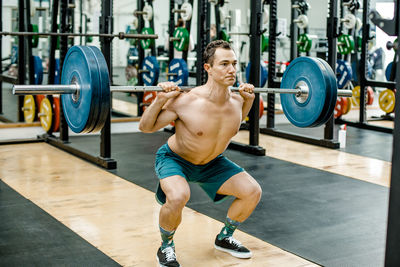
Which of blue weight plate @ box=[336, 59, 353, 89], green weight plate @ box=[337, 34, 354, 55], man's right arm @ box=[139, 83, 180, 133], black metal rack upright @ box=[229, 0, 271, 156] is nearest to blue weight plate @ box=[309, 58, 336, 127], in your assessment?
man's right arm @ box=[139, 83, 180, 133]

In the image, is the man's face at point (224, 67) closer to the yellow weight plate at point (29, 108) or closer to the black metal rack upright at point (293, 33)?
the yellow weight plate at point (29, 108)

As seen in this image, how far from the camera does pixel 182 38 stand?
6.32 m

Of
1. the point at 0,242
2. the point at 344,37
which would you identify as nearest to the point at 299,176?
the point at 0,242

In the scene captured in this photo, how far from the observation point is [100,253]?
8.46ft

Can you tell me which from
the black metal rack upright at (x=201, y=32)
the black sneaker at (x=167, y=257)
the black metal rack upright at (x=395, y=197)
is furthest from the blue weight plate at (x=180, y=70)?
the black metal rack upright at (x=395, y=197)

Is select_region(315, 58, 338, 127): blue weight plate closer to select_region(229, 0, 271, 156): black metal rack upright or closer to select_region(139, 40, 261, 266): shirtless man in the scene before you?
select_region(139, 40, 261, 266): shirtless man

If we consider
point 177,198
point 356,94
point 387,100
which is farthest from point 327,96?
point 356,94

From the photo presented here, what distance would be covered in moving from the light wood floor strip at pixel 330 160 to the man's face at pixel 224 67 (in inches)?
88.7

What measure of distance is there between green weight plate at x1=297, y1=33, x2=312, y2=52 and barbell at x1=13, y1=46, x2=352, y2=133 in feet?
13.0

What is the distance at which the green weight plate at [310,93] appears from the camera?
2859 millimetres

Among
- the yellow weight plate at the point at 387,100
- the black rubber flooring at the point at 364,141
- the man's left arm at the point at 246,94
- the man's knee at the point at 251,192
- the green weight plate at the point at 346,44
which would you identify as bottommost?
the black rubber flooring at the point at 364,141

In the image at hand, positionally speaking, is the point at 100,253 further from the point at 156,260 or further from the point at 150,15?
the point at 150,15

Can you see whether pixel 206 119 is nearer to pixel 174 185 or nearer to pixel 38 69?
pixel 174 185

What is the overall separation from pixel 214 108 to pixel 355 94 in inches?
218
